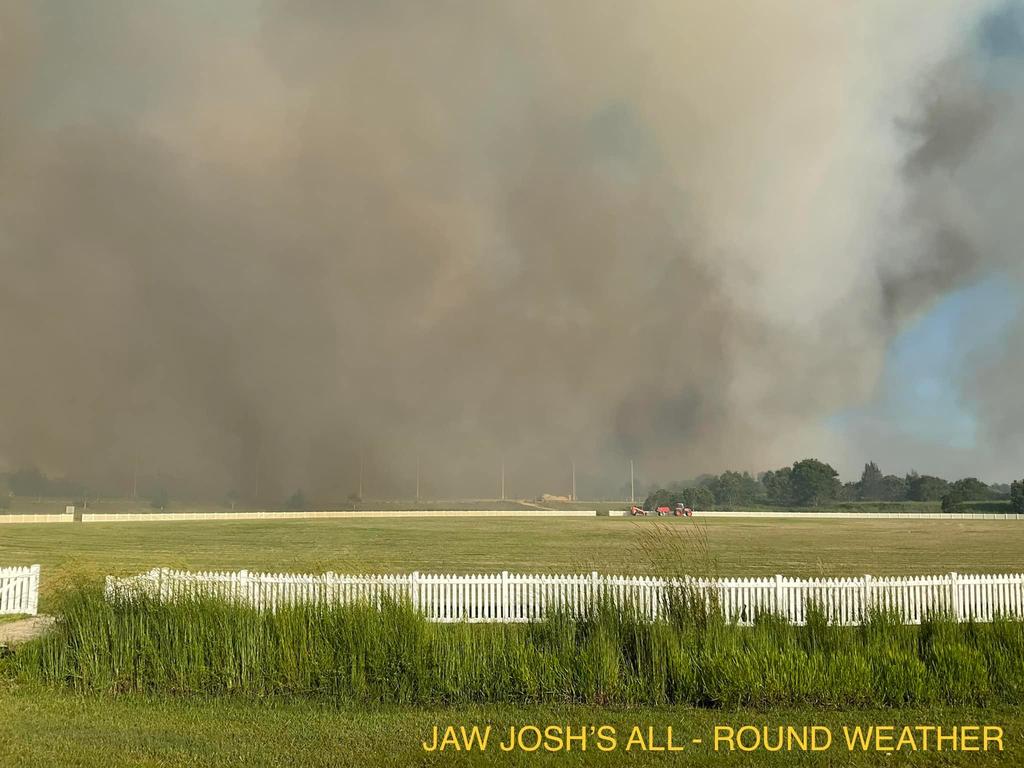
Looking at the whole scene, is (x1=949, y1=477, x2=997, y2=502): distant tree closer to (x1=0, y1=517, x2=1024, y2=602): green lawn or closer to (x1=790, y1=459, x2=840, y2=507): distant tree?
(x1=790, y1=459, x2=840, y2=507): distant tree

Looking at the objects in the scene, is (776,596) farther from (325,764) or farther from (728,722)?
(325,764)

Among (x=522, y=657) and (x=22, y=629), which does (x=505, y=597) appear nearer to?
(x=522, y=657)

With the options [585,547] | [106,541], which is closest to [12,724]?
[585,547]

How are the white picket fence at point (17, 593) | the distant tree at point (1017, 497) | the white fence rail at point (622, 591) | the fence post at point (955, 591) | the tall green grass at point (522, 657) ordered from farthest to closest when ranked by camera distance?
the distant tree at point (1017, 497)
the fence post at point (955, 591)
the white picket fence at point (17, 593)
the white fence rail at point (622, 591)
the tall green grass at point (522, 657)

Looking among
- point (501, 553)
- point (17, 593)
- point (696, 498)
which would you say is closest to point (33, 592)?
point (17, 593)

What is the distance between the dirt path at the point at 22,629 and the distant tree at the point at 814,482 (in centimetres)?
19071

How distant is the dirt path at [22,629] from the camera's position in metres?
11.9

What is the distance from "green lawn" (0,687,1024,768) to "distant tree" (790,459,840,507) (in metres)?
193

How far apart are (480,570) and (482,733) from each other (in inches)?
694

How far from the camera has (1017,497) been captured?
11019 centimetres

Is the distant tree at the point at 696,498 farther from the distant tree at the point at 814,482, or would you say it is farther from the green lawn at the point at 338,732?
the green lawn at the point at 338,732

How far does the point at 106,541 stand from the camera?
1698 inches

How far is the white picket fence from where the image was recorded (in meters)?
15.3

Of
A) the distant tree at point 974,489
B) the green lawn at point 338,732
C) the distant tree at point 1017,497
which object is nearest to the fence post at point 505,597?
the green lawn at point 338,732
